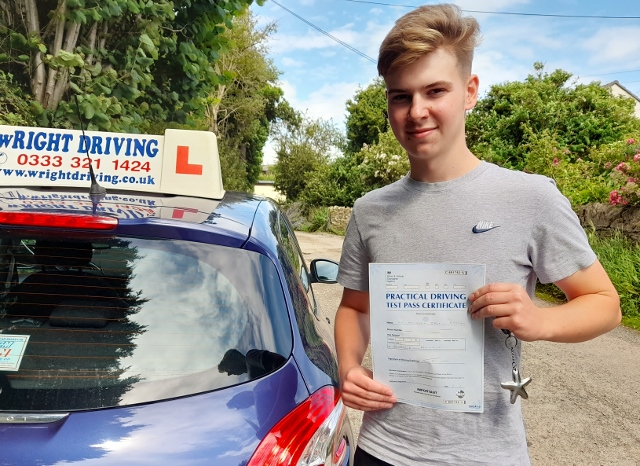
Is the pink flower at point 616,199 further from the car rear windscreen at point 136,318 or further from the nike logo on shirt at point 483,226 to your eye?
the nike logo on shirt at point 483,226

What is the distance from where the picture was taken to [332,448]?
1.67m

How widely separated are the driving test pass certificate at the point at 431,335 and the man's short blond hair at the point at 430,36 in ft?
1.62

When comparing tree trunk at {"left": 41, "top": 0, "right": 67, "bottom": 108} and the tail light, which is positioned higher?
tree trunk at {"left": 41, "top": 0, "right": 67, "bottom": 108}

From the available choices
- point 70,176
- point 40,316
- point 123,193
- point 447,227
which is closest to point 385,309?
point 447,227

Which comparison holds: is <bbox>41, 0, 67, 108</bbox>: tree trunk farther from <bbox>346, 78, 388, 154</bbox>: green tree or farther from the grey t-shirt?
<bbox>346, 78, 388, 154</bbox>: green tree

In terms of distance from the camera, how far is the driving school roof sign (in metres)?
2.25

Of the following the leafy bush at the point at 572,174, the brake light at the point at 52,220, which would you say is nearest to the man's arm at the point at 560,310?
the brake light at the point at 52,220

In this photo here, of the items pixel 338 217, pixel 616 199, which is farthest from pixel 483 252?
pixel 338 217

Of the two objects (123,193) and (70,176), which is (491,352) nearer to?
(123,193)

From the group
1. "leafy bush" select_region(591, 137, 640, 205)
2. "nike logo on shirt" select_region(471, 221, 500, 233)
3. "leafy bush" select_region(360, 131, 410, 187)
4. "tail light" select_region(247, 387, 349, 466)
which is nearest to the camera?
"nike logo on shirt" select_region(471, 221, 500, 233)

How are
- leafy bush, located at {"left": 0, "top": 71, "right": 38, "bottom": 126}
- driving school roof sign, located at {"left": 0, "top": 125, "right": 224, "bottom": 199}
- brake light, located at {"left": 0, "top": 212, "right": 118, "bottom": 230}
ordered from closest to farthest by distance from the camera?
brake light, located at {"left": 0, "top": 212, "right": 118, "bottom": 230}
driving school roof sign, located at {"left": 0, "top": 125, "right": 224, "bottom": 199}
leafy bush, located at {"left": 0, "top": 71, "right": 38, "bottom": 126}

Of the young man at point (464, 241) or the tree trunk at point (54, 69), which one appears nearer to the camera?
the young man at point (464, 241)

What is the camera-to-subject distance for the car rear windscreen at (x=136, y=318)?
1483 mm

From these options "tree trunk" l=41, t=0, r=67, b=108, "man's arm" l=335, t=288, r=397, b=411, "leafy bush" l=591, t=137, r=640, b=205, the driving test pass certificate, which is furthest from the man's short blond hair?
"leafy bush" l=591, t=137, r=640, b=205
